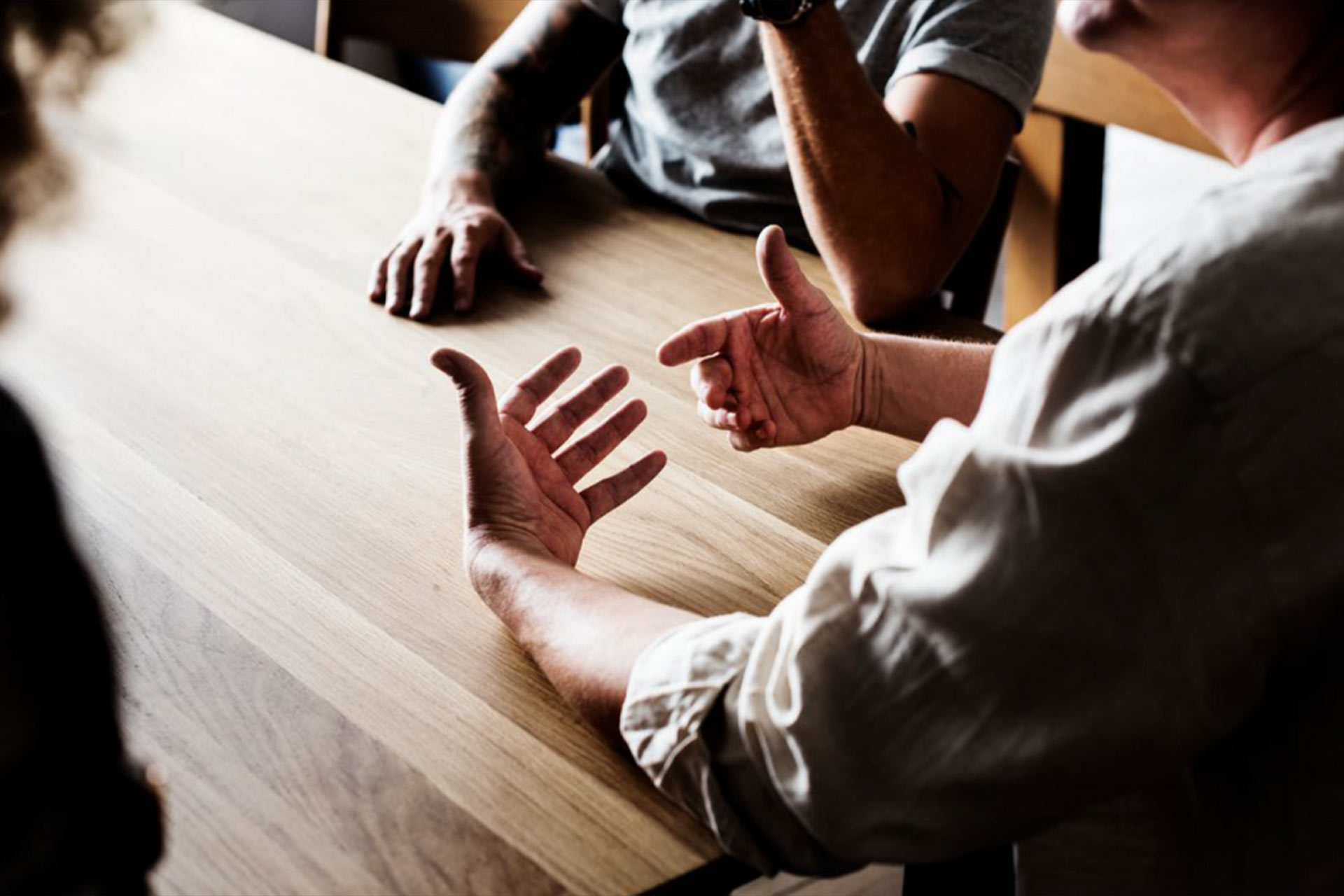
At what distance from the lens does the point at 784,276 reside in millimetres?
1210

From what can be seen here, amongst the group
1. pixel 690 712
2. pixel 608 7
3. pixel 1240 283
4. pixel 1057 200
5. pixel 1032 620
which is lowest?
pixel 1057 200

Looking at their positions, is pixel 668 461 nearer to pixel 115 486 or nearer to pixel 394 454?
pixel 394 454

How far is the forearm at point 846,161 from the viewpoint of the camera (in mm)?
1481

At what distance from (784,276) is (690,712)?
47 centimetres

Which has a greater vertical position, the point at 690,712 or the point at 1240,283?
the point at 1240,283

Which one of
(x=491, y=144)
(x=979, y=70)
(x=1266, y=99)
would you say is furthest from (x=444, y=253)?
(x=1266, y=99)

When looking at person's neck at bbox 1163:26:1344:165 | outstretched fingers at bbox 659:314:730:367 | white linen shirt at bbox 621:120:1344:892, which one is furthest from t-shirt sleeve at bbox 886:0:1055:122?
white linen shirt at bbox 621:120:1344:892

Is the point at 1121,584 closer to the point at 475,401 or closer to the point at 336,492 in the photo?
the point at 475,401

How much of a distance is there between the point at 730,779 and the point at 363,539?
1.31ft

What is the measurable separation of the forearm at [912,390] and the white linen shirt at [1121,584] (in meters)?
0.46

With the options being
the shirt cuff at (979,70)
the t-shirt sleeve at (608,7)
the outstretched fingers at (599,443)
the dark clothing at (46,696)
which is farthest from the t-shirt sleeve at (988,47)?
the dark clothing at (46,696)

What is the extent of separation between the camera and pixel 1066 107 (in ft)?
6.28

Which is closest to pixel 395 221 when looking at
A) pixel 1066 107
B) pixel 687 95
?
pixel 687 95

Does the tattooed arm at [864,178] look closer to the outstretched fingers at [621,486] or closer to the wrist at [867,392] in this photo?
the wrist at [867,392]
